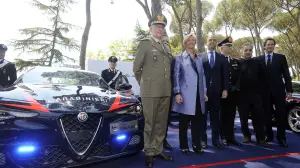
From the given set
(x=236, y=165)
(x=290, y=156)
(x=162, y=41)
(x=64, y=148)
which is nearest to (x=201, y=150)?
(x=236, y=165)

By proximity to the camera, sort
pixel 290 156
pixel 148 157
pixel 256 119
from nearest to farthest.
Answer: pixel 148 157
pixel 290 156
pixel 256 119

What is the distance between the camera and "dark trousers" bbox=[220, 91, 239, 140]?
4.44 m

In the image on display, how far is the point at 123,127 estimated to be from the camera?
2.86 m

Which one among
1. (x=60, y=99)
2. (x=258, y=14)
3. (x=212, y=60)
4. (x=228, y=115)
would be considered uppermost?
(x=258, y=14)

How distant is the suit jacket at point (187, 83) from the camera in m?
3.57

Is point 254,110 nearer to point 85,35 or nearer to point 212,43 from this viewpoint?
point 212,43

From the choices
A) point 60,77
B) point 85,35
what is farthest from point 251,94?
point 85,35

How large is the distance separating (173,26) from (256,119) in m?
28.9

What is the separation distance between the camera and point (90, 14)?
12.7 metres

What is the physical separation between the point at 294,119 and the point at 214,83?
8.64 feet

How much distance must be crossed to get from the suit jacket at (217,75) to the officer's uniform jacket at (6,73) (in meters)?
3.38

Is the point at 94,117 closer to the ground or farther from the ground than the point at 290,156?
farther from the ground

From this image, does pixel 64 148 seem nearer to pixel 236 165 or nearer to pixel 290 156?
pixel 236 165

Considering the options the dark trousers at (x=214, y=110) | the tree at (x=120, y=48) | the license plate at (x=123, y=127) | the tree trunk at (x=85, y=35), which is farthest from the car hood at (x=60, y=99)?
the tree at (x=120, y=48)
